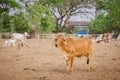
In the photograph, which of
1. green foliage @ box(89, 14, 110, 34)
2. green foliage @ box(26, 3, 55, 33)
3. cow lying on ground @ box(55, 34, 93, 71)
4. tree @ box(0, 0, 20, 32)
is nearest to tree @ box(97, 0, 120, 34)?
green foliage @ box(89, 14, 110, 34)

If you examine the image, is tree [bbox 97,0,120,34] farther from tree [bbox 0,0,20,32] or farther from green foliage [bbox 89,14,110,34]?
tree [bbox 0,0,20,32]

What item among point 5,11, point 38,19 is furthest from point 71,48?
point 5,11

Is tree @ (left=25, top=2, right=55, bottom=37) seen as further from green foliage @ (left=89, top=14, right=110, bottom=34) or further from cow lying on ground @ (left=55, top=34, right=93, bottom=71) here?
cow lying on ground @ (left=55, top=34, right=93, bottom=71)

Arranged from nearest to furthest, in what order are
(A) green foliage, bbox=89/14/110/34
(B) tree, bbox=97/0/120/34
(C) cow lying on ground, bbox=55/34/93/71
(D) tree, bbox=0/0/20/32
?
(C) cow lying on ground, bbox=55/34/93/71, (D) tree, bbox=0/0/20/32, (B) tree, bbox=97/0/120/34, (A) green foliage, bbox=89/14/110/34

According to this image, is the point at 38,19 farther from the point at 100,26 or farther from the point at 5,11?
the point at 100,26

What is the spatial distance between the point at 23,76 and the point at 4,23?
38.3 meters

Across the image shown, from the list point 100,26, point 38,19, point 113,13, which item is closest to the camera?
point 38,19

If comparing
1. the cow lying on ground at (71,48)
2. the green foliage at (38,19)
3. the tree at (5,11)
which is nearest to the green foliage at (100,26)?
the green foliage at (38,19)

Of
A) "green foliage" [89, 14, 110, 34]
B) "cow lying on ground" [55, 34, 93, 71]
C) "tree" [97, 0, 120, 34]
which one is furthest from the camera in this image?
"green foliage" [89, 14, 110, 34]

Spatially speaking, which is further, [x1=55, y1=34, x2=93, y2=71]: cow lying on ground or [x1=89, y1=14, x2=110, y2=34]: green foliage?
[x1=89, y1=14, x2=110, y2=34]: green foliage

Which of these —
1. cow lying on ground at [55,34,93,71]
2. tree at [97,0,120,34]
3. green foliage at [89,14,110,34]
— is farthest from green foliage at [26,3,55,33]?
cow lying on ground at [55,34,93,71]

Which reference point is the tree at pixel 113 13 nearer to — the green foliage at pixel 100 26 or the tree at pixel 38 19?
the green foliage at pixel 100 26

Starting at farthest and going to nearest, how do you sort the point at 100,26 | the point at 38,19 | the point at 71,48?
1. the point at 100,26
2. the point at 38,19
3. the point at 71,48

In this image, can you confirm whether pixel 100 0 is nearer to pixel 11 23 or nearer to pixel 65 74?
pixel 11 23
